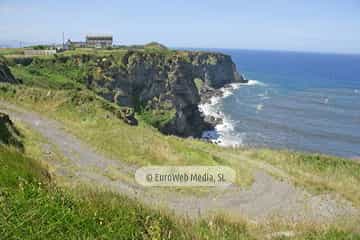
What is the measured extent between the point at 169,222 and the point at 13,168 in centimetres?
278

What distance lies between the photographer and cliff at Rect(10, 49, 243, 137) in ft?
202

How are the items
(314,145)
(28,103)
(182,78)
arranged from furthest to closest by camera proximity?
(182,78), (314,145), (28,103)

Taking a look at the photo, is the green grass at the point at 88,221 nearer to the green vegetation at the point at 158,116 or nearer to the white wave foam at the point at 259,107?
the green vegetation at the point at 158,116

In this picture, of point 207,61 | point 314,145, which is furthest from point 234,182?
point 207,61

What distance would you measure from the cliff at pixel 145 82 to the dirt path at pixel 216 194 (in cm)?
4140

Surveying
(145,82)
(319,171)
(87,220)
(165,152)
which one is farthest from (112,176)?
(145,82)

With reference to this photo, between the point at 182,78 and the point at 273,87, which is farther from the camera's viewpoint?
the point at 273,87

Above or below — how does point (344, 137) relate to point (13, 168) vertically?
below

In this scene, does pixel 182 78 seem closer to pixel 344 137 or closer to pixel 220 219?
pixel 344 137

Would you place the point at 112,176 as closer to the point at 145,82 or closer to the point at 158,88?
the point at 145,82

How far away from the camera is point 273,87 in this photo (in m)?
138

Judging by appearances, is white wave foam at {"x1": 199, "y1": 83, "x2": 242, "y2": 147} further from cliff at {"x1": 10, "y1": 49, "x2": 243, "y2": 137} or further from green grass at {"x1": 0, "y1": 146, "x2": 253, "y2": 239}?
green grass at {"x1": 0, "y1": 146, "x2": 253, "y2": 239}

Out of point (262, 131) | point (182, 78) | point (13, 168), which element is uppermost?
point (13, 168)

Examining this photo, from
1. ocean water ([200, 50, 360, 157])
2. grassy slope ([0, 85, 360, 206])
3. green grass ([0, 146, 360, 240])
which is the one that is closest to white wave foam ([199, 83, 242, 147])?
ocean water ([200, 50, 360, 157])
